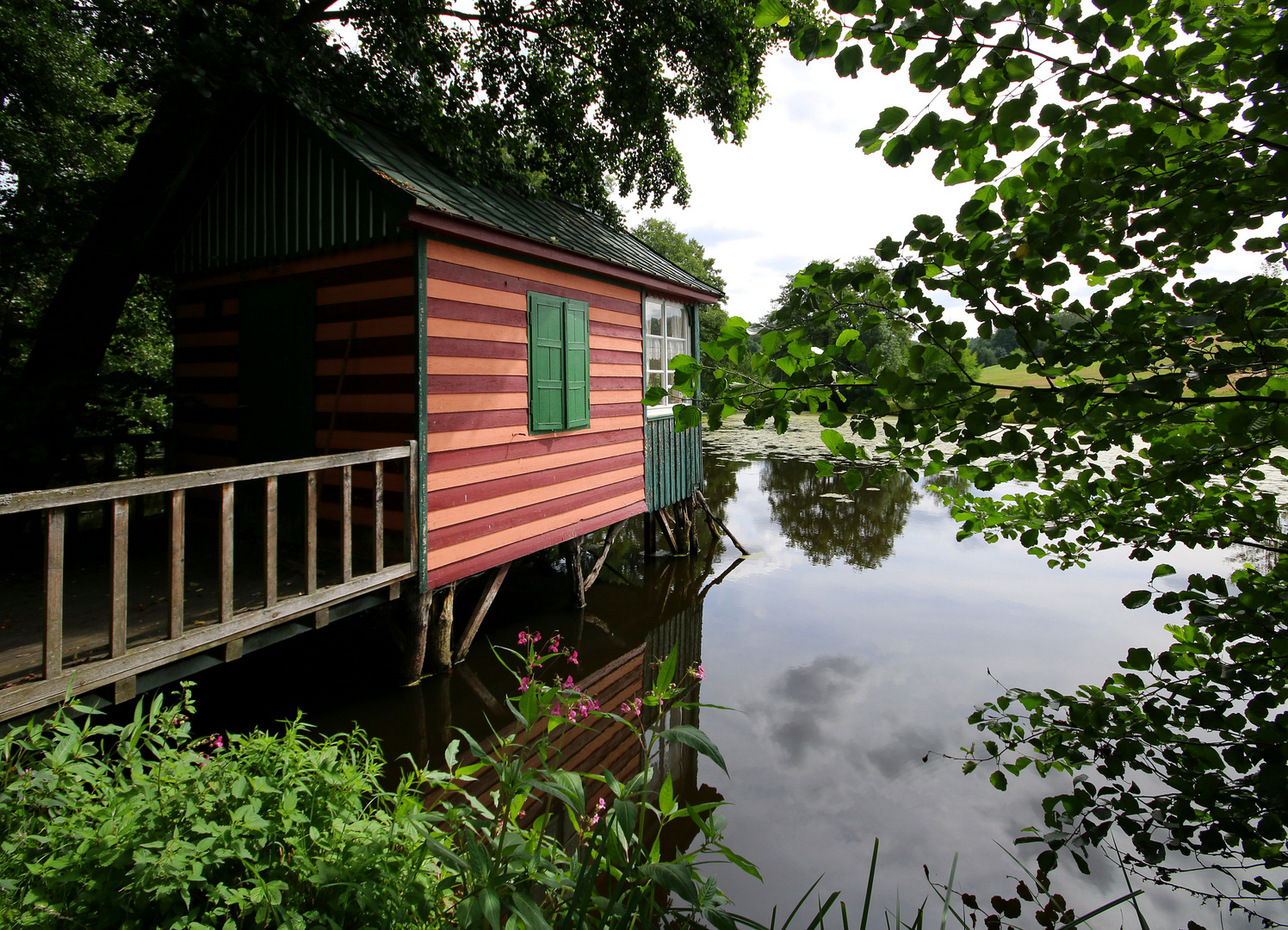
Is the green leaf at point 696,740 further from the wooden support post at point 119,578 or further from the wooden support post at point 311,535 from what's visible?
the wooden support post at point 311,535

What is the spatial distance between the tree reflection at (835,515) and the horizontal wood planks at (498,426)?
506 centimetres

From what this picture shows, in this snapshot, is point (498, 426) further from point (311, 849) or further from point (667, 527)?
point (667, 527)

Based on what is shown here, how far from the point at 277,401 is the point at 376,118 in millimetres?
3264

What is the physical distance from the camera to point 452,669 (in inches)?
253

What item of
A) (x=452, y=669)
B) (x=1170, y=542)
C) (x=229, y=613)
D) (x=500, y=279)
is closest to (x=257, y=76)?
(x=500, y=279)

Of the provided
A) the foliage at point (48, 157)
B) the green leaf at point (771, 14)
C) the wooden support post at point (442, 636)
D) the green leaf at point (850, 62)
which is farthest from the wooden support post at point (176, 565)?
the foliage at point (48, 157)

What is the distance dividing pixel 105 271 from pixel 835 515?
12.3 m

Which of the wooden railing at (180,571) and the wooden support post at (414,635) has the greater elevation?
the wooden railing at (180,571)

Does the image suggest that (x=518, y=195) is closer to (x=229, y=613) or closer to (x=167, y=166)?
(x=167, y=166)

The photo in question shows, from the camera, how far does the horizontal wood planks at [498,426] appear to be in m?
5.68

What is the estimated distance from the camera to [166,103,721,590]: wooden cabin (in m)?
5.58

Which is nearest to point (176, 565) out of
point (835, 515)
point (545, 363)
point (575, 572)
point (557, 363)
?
point (545, 363)

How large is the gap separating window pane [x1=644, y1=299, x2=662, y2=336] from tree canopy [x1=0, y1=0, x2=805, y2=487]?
1.94 metres

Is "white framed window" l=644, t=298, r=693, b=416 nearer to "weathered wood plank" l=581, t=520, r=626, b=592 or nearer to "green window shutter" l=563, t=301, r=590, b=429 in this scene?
"green window shutter" l=563, t=301, r=590, b=429
